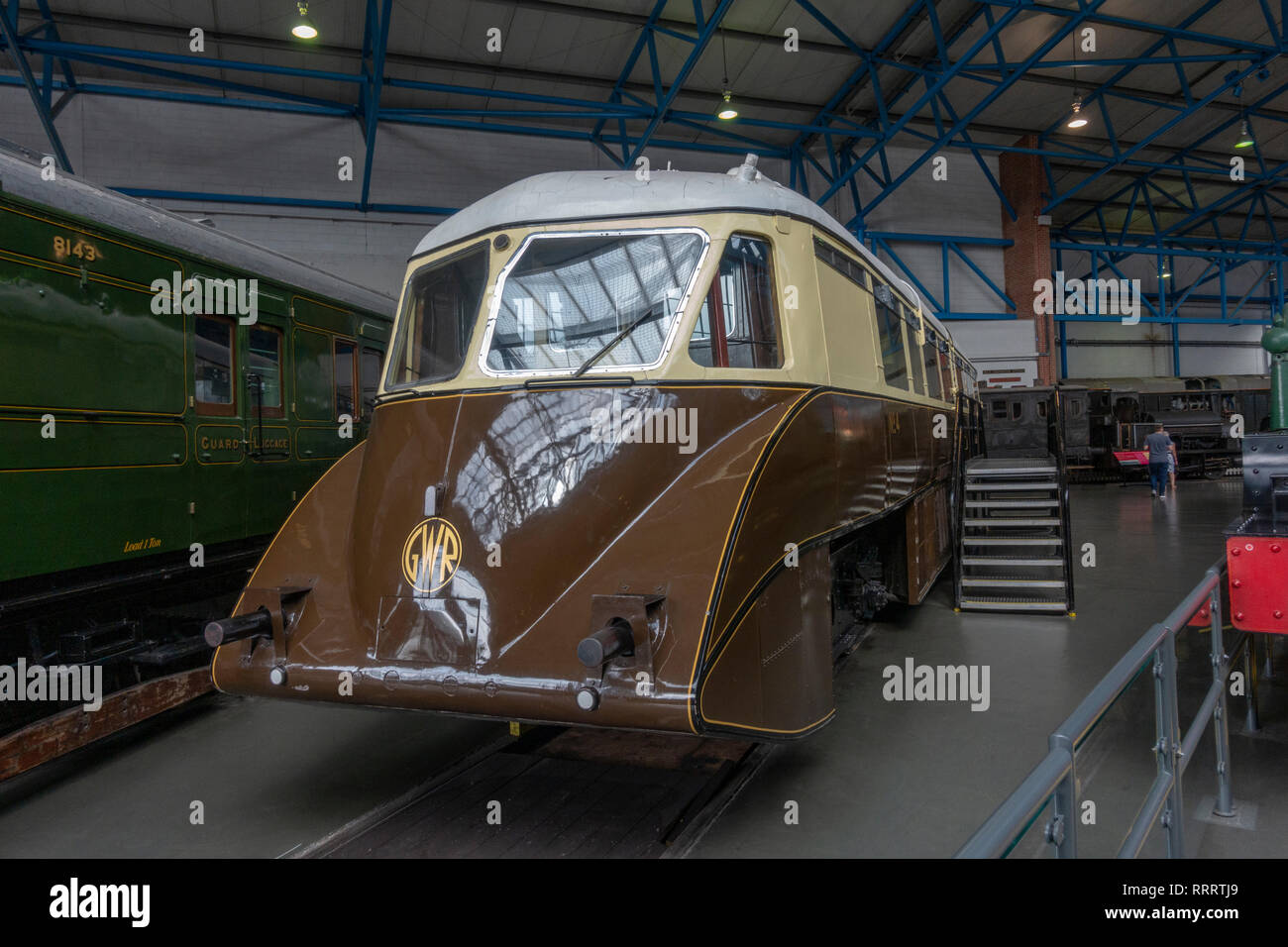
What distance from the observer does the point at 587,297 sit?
3822mm

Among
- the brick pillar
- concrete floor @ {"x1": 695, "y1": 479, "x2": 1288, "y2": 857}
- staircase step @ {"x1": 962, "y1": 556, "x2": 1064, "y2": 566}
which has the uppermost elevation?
the brick pillar

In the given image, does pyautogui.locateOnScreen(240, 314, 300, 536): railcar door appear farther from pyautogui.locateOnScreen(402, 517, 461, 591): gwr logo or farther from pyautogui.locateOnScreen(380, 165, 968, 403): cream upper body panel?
pyautogui.locateOnScreen(402, 517, 461, 591): gwr logo

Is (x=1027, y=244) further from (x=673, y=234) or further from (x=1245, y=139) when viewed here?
(x=673, y=234)

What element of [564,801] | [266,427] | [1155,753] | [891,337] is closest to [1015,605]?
[891,337]

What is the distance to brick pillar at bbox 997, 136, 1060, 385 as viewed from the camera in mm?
20500

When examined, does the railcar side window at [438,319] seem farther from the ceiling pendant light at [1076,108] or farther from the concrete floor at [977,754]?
the ceiling pendant light at [1076,108]

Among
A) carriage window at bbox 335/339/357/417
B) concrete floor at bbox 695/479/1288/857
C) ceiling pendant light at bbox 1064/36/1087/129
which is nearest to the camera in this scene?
concrete floor at bbox 695/479/1288/857

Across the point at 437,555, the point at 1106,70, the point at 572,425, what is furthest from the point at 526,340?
the point at 1106,70

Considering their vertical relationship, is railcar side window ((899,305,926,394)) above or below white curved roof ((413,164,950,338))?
below

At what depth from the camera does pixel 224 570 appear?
617 centimetres

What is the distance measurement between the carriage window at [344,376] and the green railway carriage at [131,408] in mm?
334

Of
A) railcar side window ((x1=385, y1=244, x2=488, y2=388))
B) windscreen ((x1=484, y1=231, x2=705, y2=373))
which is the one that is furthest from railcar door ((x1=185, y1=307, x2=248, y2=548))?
windscreen ((x1=484, y1=231, x2=705, y2=373))

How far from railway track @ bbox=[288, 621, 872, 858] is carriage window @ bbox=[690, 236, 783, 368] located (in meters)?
1.88

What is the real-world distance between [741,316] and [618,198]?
2.78 ft
